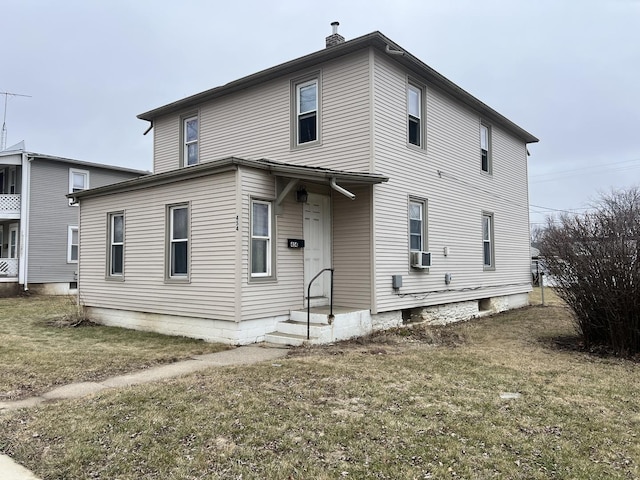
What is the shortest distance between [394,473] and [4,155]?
73.7 feet

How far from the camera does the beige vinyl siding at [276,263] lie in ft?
27.6

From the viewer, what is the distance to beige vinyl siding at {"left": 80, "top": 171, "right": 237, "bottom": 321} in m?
8.55

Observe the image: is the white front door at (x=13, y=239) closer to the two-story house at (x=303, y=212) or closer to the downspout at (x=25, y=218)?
the downspout at (x=25, y=218)

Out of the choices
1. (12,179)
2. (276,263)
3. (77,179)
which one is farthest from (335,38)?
(12,179)


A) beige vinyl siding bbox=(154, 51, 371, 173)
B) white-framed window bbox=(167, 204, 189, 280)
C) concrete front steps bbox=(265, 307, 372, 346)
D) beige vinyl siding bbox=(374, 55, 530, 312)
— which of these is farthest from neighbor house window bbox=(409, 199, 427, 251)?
white-framed window bbox=(167, 204, 189, 280)

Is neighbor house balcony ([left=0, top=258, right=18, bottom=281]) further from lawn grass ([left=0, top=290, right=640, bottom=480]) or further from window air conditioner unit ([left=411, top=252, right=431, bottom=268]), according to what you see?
lawn grass ([left=0, top=290, right=640, bottom=480])

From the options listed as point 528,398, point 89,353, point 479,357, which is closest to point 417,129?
point 479,357

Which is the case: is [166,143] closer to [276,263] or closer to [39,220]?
[276,263]

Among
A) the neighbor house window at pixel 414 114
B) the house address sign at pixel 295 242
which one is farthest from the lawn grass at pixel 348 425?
the neighbor house window at pixel 414 114

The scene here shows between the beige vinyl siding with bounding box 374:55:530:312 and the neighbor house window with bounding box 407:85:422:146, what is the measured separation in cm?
23

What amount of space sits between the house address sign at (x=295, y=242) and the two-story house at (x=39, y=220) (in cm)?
1645

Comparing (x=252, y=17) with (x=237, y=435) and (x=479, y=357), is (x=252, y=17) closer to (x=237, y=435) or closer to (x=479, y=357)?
(x=479, y=357)

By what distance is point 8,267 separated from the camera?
2028 cm

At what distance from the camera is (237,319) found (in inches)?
325
